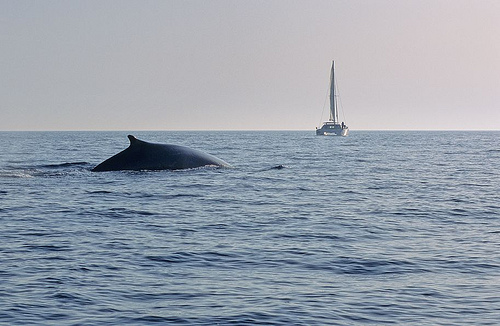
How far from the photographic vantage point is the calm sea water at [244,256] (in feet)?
29.0

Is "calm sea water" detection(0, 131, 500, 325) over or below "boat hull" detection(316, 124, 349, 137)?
below

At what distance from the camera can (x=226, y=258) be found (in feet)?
39.2

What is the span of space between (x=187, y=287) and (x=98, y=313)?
157 cm

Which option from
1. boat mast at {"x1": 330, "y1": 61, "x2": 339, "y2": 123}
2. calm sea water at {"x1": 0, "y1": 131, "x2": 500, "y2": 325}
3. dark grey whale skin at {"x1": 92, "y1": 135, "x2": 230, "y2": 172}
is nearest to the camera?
calm sea water at {"x1": 0, "y1": 131, "x2": 500, "y2": 325}

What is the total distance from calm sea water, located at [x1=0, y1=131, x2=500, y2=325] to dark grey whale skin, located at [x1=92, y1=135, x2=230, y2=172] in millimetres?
4527

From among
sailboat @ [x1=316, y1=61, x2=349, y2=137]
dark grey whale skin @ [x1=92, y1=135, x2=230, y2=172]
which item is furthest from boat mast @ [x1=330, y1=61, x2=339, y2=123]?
dark grey whale skin @ [x1=92, y1=135, x2=230, y2=172]

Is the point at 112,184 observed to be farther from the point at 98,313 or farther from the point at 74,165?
the point at 98,313

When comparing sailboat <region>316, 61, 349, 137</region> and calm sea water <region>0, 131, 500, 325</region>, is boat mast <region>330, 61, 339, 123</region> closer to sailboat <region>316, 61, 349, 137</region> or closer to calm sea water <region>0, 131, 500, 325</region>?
sailboat <region>316, 61, 349, 137</region>

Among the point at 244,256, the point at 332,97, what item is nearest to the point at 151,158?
the point at 244,256

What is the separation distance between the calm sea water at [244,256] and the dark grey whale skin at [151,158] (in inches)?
178

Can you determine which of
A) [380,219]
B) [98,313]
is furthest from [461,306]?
[380,219]

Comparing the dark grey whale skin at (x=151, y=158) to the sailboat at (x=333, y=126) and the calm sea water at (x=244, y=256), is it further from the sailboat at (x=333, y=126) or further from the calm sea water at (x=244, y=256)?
the sailboat at (x=333, y=126)

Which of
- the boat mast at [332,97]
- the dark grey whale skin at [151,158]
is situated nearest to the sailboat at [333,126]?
the boat mast at [332,97]

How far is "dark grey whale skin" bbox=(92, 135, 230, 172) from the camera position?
92.3ft
